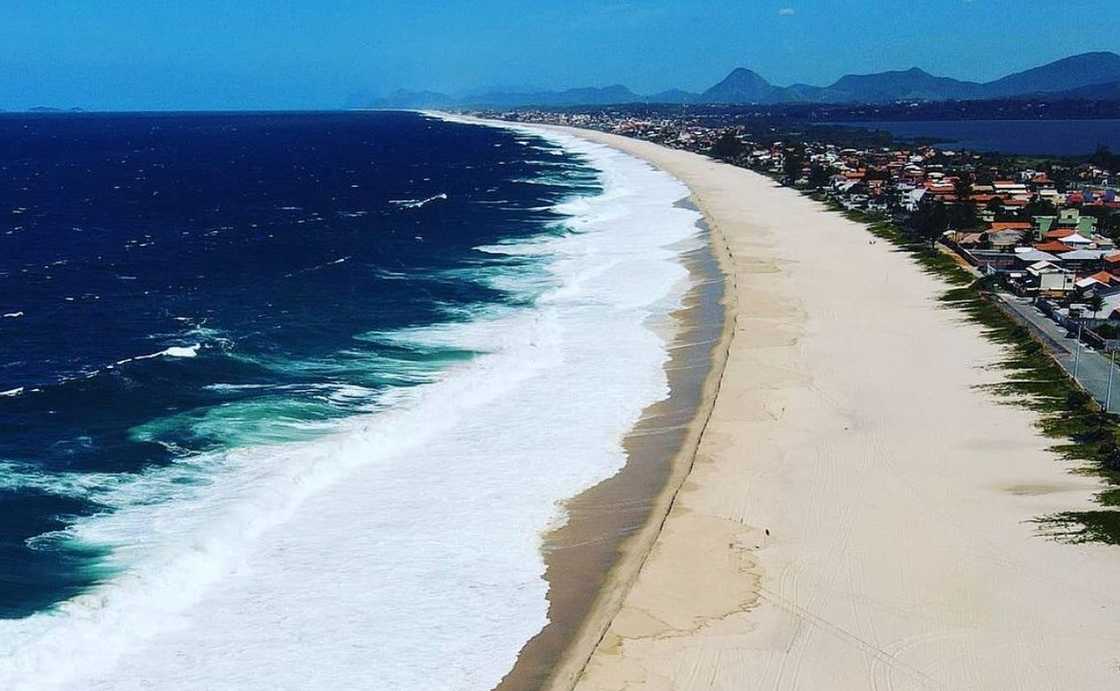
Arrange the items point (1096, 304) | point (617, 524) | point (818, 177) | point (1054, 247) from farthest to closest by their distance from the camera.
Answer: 1. point (818, 177)
2. point (1054, 247)
3. point (1096, 304)
4. point (617, 524)

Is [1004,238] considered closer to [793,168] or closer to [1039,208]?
[1039,208]

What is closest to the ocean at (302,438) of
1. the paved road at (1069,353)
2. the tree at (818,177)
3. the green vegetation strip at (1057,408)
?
the green vegetation strip at (1057,408)

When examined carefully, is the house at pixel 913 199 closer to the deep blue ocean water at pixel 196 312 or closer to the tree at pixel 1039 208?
the tree at pixel 1039 208

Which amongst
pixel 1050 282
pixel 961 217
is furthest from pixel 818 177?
pixel 1050 282

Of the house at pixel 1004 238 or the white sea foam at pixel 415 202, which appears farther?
the white sea foam at pixel 415 202

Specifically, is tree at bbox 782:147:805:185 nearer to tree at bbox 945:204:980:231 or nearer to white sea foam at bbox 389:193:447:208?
white sea foam at bbox 389:193:447:208

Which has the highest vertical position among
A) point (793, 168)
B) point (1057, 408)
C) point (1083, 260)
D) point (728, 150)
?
point (728, 150)

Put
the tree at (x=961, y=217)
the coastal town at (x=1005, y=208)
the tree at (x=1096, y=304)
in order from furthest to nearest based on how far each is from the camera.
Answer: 1. the tree at (x=961, y=217)
2. the coastal town at (x=1005, y=208)
3. the tree at (x=1096, y=304)
